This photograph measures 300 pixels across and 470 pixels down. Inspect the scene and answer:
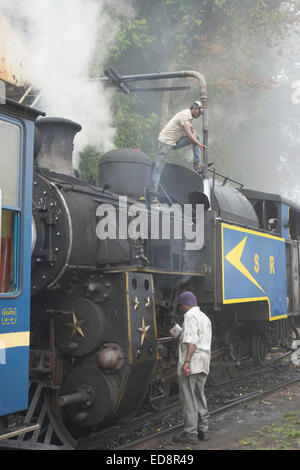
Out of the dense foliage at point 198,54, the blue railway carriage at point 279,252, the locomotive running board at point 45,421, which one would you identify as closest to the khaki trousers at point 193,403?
the locomotive running board at point 45,421

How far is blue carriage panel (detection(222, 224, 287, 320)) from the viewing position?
6.69m

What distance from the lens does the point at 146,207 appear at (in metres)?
6.25

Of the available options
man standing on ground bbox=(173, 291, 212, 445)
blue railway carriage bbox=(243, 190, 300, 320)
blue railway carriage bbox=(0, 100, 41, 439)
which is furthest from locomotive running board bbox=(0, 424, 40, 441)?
blue railway carriage bbox=(243, 190, 300, 320)

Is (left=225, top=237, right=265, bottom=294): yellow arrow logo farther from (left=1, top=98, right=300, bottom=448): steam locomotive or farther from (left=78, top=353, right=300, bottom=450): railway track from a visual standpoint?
(left=78, top=353, right=300, bottom=450): railway track

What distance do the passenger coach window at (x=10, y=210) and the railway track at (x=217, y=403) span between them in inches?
75.9

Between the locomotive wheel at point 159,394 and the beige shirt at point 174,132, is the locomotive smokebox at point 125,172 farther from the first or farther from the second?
the locomotive wheel at point 159,394

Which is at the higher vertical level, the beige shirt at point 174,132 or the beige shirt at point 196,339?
the beige shirt at point 174,132

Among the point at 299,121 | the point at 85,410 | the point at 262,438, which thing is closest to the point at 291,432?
the point at 262,438

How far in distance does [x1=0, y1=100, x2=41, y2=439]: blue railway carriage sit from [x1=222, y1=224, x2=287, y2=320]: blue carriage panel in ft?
11.0

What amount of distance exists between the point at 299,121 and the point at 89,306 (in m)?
32.2

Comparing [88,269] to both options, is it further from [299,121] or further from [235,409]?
[299,121]

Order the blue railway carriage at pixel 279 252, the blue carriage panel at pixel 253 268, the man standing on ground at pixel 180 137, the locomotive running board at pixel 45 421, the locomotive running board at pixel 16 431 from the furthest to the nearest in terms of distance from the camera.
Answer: the blue railway carriage at pixel 279 252 < the man standing on ground at pixel 180 137 < the blue carriage panel at pixel 253 268 < the locomotive running board at pixel 45 421 < the locomotive running board at pixel 16 431

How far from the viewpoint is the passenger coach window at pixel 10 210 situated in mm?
3574

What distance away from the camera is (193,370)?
16.9 feet
